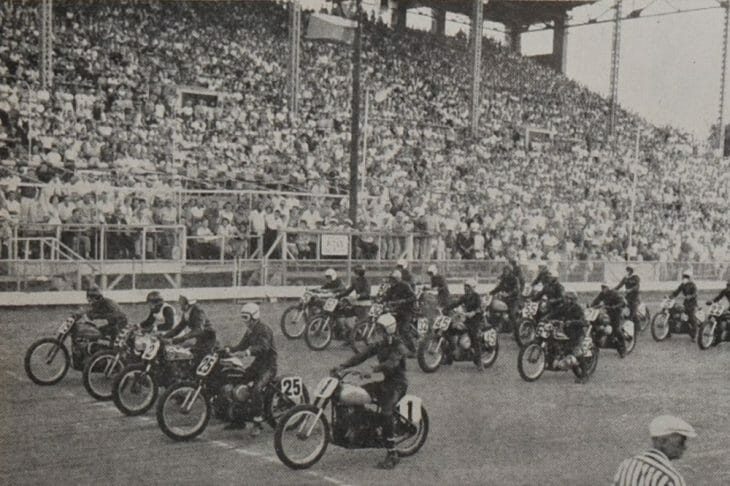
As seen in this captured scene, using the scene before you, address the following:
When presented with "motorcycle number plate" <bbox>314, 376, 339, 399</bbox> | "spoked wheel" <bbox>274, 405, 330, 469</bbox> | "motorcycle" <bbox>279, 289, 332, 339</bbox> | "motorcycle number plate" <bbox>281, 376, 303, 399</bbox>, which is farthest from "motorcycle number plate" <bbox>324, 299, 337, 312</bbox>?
"motorcycle number plate" <bbox>314, 376, 339, 399</bbox>

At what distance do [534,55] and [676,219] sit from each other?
69.9 feet

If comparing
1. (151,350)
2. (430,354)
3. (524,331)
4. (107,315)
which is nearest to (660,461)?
(151,350)

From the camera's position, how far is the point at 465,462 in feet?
32.4

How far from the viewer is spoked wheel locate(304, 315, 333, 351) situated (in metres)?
17.4

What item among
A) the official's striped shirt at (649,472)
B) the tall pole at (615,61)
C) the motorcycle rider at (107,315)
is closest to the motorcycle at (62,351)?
the motorcycle rider at (107,315)

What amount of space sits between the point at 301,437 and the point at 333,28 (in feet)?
57.1

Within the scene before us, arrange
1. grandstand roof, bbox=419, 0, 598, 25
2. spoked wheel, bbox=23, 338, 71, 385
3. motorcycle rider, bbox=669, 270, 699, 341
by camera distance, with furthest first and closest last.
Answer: grandstand roof, bbox=419, 0, 598, 25 < motorcycle rider, bbox=669, 270, 699, 341 < spoked wheel, bbox=23, 338, 71, 385

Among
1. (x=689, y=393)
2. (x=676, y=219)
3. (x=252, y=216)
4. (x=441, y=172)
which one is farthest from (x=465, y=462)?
(x=676, y=219)

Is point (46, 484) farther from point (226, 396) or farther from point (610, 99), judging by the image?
point (610, 99)

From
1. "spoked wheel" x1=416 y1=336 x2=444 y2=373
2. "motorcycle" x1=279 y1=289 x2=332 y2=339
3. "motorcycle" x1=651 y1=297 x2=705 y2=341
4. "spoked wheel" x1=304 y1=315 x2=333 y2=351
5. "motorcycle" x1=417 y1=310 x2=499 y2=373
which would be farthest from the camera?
"motorcycle" x1=651 y1=297 x2=705 y2=341

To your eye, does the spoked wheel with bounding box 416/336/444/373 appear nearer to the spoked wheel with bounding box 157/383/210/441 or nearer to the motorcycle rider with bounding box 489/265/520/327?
the motorcycle rider with bounding box 489/265/520/327

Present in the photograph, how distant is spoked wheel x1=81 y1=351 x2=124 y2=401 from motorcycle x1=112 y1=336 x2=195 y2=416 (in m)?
0.74

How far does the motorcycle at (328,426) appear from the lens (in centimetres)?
934

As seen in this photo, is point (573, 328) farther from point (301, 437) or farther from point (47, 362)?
point (47, 362)
